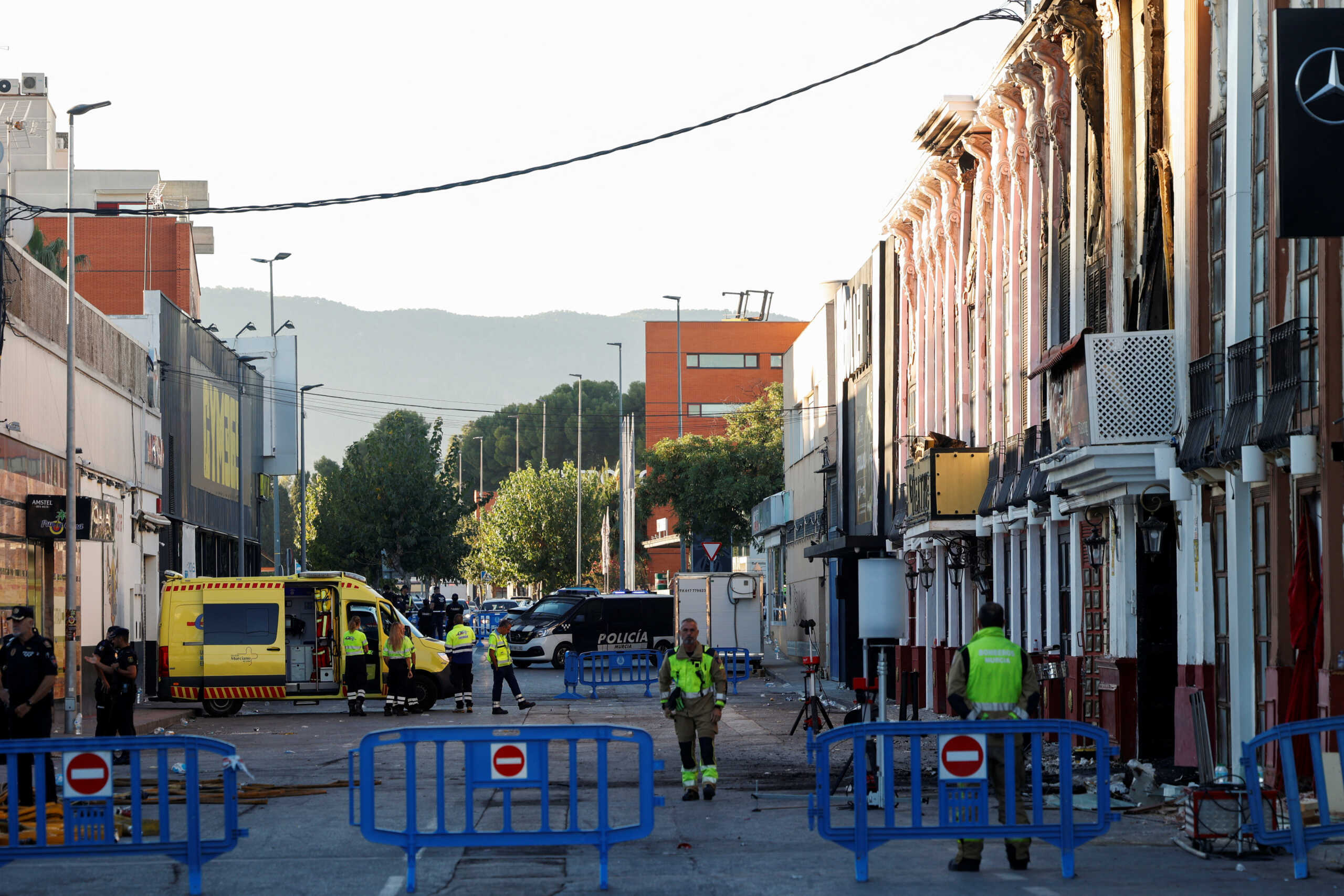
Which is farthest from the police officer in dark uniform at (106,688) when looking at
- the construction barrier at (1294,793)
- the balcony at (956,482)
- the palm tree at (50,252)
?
the palm tree at (50,252)

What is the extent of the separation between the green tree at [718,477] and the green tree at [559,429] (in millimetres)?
47771

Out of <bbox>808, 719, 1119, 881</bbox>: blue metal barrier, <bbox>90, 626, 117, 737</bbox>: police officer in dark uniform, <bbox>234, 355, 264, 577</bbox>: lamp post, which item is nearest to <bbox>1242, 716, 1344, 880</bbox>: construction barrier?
<bbox>808, 719, 1119, 881</bbox>: blue metal barrier

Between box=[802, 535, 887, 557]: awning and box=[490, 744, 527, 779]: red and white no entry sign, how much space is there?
23.5 metres

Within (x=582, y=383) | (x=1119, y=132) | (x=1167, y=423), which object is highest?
(x=582, y=383)

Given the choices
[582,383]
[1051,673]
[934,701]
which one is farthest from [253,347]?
[582,383]

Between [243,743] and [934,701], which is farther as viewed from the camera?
[934,701]

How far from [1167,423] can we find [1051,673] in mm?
5382

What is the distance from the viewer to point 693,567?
74750mm

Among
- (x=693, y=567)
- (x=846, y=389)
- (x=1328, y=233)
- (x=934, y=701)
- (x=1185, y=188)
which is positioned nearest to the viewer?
(x=1328, y=233)

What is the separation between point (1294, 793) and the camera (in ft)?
34.9

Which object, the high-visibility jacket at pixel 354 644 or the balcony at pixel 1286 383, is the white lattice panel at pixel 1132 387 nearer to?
the balcony at pixel 1286 383

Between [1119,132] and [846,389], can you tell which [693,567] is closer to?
[846,389]

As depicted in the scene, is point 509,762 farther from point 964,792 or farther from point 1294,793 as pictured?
point 1294,793

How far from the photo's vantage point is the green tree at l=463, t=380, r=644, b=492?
136 m
